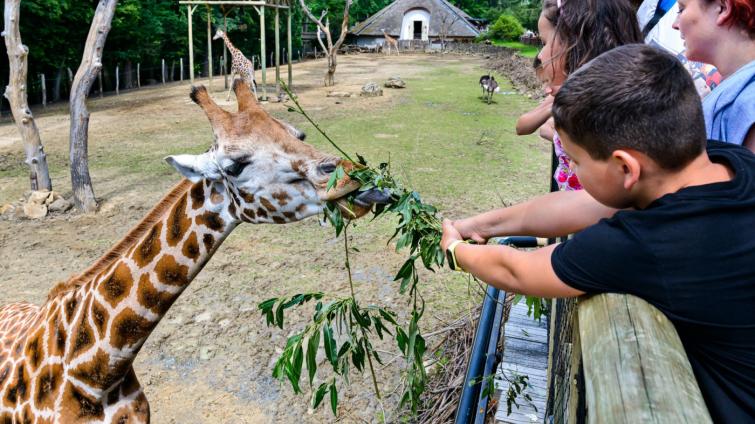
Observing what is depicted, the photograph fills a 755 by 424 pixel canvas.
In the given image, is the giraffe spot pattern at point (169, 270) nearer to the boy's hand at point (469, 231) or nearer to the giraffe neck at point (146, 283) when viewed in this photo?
the giraffe neck at point (146, 283)

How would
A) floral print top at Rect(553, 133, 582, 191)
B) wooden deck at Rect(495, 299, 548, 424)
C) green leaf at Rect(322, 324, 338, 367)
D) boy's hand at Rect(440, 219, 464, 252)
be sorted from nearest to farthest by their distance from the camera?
boy's hand at Rect(440, 219, 464, 252), green leaf at Rect(322, 324, 338, 367), floral print top at Rect(553, 133, 582, 191), wooden deck at Rect(495, 299, 548, 424)

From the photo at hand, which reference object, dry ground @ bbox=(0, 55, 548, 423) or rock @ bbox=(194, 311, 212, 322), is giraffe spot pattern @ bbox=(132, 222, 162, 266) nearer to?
dry ground @ bbox=(0, 55, 548, 423)

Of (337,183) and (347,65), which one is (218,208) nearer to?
(337,183)

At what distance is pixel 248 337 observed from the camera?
14.7 feet

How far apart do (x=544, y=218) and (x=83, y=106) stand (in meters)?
7.15

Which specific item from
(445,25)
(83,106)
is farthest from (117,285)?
(445,25)

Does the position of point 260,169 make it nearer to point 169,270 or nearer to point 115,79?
point 169,270

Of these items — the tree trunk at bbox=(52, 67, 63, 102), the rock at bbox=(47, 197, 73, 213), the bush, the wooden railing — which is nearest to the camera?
the wooden railing

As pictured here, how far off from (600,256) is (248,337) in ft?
12.2

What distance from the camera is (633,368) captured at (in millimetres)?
916

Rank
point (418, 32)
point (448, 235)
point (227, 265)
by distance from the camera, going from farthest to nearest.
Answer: point (418, 32) < point (227, 265) < point (448, 235)

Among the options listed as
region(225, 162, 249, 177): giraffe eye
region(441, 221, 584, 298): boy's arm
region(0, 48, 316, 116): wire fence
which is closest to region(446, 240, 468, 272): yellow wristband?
region(441, 221, 584, 298): boy's arm

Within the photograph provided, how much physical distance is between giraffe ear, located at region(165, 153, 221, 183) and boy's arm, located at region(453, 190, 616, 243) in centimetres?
102

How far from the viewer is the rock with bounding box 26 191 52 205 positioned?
7.19m
